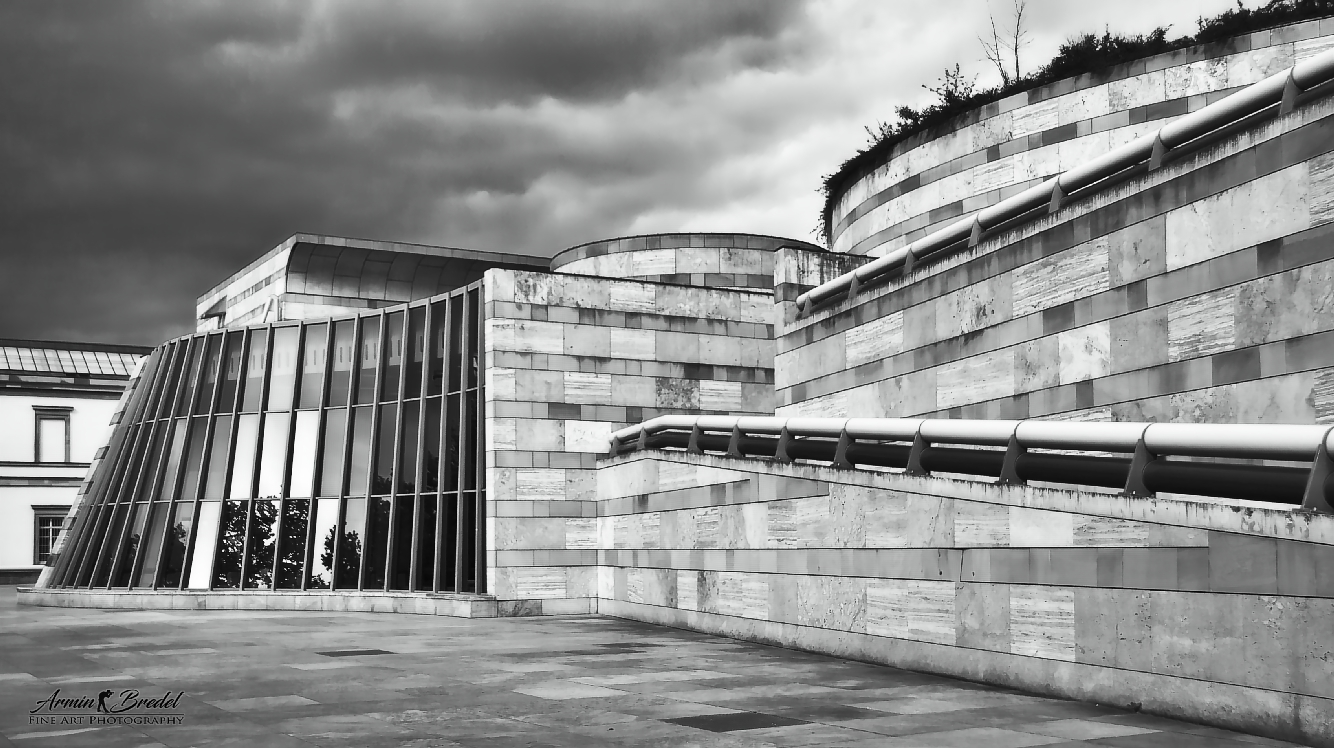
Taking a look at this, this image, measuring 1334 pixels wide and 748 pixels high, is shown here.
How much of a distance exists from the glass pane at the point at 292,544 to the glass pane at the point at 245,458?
4.56 feet

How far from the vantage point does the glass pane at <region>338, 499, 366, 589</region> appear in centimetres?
3005

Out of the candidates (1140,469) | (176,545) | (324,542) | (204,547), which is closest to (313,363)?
(324,542)

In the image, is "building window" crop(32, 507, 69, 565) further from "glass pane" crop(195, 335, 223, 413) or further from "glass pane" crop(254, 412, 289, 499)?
"glass pane" crop(254, 412, 289, 499)

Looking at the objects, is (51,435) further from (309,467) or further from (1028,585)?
(1028,585)

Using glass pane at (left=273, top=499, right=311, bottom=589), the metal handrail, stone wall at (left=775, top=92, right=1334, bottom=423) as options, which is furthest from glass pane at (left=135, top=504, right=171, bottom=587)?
stone wall at (left=775, top=92, right=1334, bottom=423)

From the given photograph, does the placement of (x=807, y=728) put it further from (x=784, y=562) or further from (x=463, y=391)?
(x=463, y=391)

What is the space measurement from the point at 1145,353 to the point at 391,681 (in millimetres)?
11013

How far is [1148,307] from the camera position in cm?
1590

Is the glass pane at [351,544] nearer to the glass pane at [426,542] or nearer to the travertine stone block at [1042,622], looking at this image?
the glass pane at [426,542]

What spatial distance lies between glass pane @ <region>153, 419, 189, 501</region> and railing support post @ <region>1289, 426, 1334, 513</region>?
→ 2945 cm

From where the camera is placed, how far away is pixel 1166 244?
15523 millimetres

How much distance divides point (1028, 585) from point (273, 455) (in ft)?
77.1

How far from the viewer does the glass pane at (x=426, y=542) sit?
95.1ft

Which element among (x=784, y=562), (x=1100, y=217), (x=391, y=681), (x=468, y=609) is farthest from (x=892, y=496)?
(x=468, y=609)
